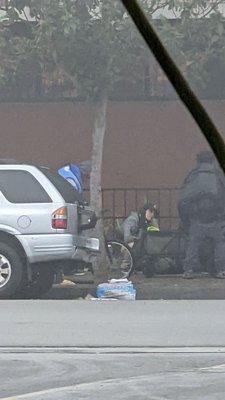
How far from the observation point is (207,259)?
15852mm

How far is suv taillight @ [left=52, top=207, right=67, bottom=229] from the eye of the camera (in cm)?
1391

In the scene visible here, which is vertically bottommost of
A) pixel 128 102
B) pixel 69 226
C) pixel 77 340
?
pixel 77 340

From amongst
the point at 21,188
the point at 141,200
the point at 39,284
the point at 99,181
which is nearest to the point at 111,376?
the point at 21,188

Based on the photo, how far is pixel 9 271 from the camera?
44.2 feet

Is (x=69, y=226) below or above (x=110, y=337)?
above

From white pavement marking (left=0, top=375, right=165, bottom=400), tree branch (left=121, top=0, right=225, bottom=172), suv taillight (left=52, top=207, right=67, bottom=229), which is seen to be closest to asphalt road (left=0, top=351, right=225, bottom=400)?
white pavement marking (left=0, top=375, right=165, bottom=400)

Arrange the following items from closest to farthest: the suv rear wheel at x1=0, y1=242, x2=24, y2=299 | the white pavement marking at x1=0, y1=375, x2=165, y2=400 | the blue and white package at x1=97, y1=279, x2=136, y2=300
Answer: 1. the white pavement marking at x1=0, y1=375, x2=165, y2=400
2. the suv rear wheel at x1=0, y1=242, x2=24, y2=299
3. the blue and white package at x1=97, y1=279, x2=136, y2=300

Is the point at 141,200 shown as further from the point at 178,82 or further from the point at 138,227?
the point at 178,82

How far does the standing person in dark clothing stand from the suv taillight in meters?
2.35

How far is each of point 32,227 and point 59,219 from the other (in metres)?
0.37

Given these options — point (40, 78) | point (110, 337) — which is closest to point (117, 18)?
point (40, 78)

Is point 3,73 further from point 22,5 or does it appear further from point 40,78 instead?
point 40,78

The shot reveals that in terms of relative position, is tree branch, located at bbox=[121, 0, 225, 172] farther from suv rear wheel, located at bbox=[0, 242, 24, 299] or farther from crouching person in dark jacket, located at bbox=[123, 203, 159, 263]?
crouching person in dark jacket, located at bbox=[123, 203, 159, 263]

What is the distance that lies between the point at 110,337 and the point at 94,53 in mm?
6674
